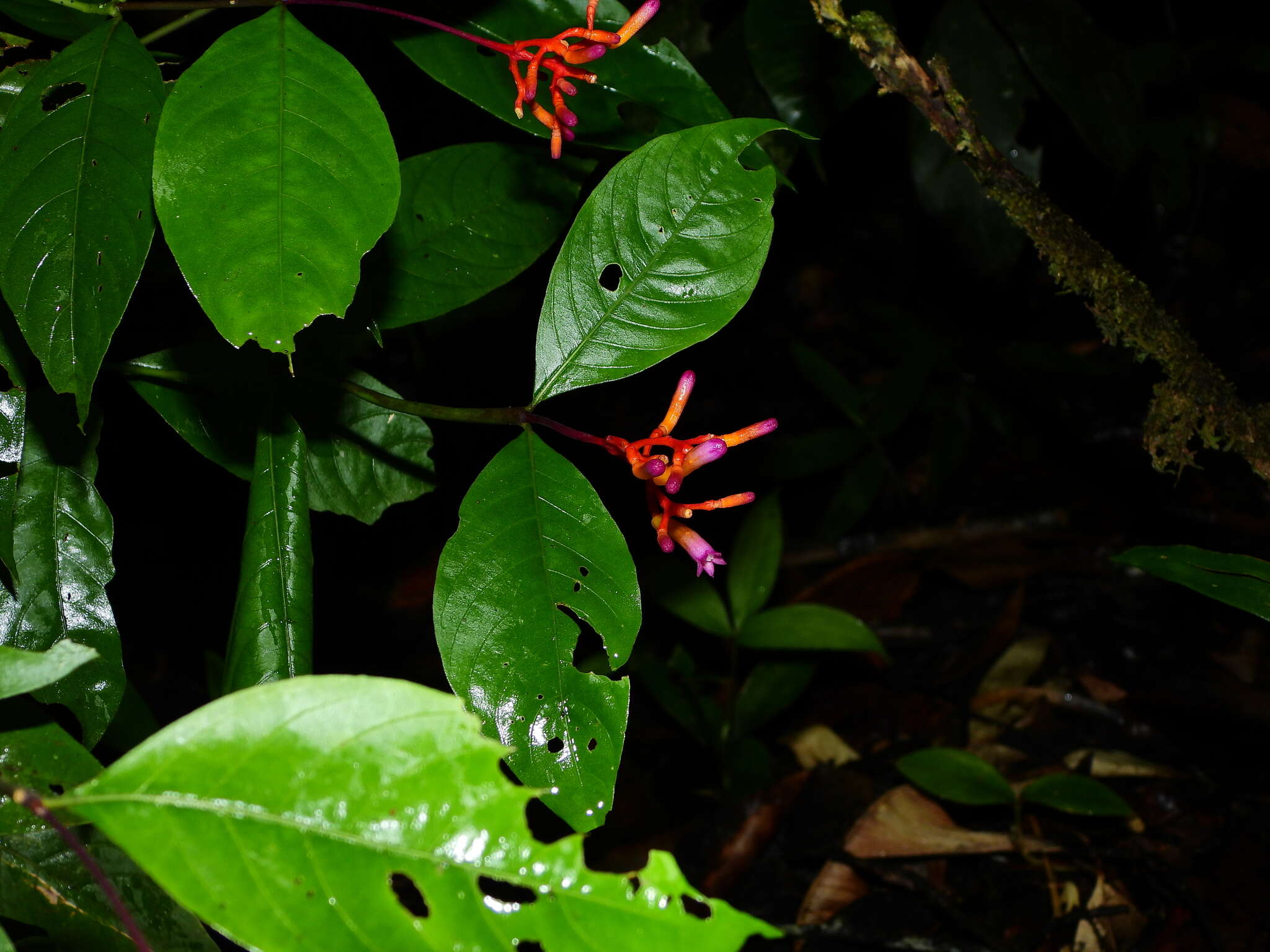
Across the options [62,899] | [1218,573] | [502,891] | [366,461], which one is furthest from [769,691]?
[62,899]

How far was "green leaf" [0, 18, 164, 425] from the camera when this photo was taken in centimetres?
89

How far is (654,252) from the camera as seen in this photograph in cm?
109

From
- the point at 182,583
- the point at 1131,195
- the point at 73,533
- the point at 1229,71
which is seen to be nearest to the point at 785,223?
the point at 1131,195

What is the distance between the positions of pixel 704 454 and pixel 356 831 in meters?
0.45

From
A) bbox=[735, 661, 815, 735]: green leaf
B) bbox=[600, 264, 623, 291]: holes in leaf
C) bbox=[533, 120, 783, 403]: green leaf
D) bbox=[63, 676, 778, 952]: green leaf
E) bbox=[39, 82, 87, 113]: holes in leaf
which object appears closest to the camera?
bbox=[63, 676, 778, 952]: green leaf

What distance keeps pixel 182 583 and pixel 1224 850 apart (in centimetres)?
261

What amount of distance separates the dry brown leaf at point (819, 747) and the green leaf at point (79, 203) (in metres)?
2.02

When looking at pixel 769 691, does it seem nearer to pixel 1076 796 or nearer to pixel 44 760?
pixel 1076 796

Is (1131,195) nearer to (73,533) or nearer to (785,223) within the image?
(785,223)

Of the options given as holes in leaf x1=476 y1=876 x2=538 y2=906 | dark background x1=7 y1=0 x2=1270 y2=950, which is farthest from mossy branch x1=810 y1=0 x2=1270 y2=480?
holes in leaf x1=476 y1=876 x2=538 y2=906

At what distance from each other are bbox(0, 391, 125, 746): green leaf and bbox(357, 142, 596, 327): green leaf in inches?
16.4

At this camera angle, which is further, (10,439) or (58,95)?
(10,439)

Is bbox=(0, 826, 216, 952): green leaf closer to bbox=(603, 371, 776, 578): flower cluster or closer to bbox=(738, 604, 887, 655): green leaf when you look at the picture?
bbox=(603, 371, 776, 578): flower cluster

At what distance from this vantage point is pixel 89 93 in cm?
96
